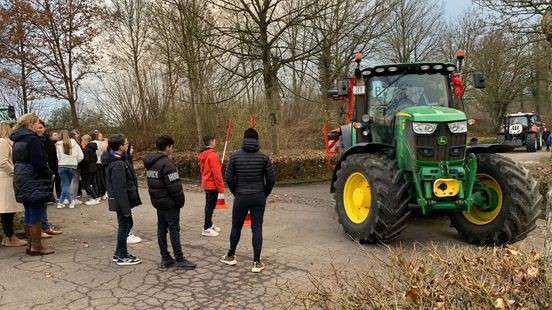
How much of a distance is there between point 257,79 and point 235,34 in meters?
1.84

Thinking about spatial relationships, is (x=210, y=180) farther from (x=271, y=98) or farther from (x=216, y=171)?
(x=271, y=98)

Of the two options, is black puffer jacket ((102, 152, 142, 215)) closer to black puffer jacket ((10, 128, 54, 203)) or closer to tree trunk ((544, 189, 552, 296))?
black puffer jacket ((10, 128, 54, 203))

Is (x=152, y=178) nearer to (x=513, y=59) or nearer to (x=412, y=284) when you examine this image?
(x=412, y=284)

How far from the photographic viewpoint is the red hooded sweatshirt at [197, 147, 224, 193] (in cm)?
676

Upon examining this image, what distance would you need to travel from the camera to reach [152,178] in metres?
5.32

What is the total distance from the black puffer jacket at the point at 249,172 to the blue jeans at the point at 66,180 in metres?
5.62

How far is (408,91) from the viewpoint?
694cm

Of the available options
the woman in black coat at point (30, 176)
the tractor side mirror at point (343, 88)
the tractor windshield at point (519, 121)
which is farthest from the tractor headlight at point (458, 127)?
the tractor windshield at point (519, 121)

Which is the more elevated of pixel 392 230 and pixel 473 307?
pixel 473 307

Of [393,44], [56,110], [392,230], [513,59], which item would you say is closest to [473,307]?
[392,230]

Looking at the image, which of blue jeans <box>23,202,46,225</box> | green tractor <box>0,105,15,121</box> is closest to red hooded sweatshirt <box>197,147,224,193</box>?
blue jeans <box>23,202,46,225</box>

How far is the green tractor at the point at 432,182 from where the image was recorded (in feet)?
18.7

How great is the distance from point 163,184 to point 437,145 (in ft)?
12.0

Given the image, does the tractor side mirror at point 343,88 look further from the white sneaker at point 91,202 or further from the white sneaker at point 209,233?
the white sneaker at point 91,202
